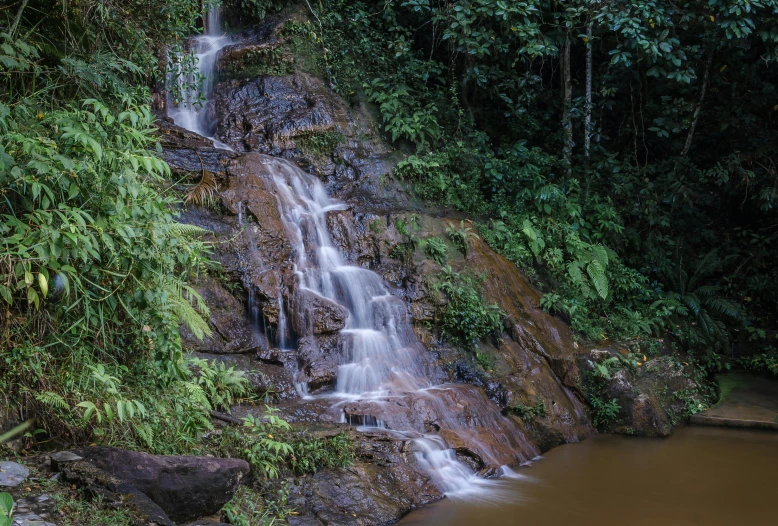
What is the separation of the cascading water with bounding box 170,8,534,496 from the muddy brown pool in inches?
15.6

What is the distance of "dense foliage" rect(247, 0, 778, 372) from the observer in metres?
10.8

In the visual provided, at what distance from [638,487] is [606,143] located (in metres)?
9.05

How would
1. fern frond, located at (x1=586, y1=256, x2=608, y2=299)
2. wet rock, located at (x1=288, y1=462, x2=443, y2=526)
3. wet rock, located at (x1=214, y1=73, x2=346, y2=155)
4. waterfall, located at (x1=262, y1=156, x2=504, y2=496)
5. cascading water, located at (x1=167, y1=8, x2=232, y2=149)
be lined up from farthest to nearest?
wet rock, located at (x1=214, y1=73, x2=346, y2=155)
cascading water, located at (x1=167, y1=8, x2=232, y2=149)
fern frond, located at (x1=586, y1=256, x2=608, y2=299)
waterfall, located at (x1=262, y1=156, x2=504, y2=496)
wet rock, located at (x1=288, y1=462, x2=443, y2=526)

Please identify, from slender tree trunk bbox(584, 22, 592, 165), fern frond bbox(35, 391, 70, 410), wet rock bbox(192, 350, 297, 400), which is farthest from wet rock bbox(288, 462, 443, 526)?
slender tree trunk bbox(584, 22, 592, 165)

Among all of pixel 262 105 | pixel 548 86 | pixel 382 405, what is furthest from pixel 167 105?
pixel 548 86

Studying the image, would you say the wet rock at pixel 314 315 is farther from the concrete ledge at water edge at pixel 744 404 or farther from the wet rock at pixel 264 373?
the concrete ledge at water edge at pixel 744 404

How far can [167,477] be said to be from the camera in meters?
4.11

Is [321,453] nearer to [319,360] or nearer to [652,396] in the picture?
[319,360]

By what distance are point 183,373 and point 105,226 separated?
4.59ft

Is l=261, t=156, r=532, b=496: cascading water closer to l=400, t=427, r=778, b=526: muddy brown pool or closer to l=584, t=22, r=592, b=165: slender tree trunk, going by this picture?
l=400, t=427, r=778, b=526: muddy brown pool

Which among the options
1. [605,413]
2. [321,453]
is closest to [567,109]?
[605,413]

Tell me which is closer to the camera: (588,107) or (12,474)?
(12,474)

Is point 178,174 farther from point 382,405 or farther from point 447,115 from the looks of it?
point 447,115

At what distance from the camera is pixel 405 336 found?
845 cm
